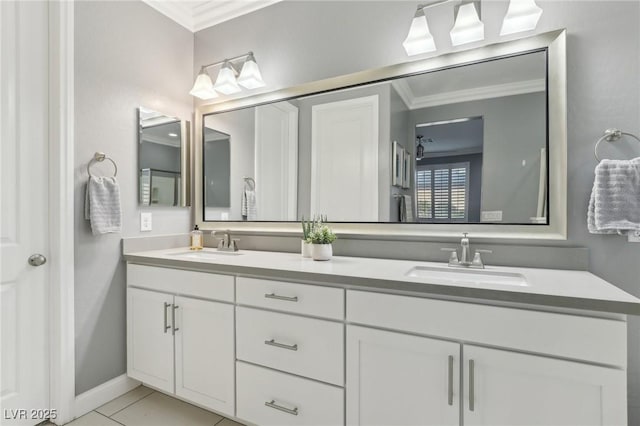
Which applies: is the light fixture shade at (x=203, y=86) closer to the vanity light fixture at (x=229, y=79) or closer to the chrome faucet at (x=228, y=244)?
the vanity light fixture at (x=229, y=79)

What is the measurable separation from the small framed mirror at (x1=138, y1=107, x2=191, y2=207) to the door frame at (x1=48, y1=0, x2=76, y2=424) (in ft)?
1.39

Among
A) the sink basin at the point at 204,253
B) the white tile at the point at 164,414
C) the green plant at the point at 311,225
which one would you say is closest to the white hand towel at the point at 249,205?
the sink basin at the point at 204,253

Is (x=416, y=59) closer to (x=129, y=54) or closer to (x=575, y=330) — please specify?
(x=575, y=330)

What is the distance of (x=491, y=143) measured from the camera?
1572mm

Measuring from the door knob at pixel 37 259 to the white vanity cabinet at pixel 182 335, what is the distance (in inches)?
16.4

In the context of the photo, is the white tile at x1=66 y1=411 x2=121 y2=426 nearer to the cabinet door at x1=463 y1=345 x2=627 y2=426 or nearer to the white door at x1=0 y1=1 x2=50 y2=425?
the white door at x1=0 y1=1 x2=50 y2=425

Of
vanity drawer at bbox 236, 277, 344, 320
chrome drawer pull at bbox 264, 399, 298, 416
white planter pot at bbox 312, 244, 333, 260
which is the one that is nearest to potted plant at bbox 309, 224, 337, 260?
white planter pot at bbox 312, 244, 333, 260

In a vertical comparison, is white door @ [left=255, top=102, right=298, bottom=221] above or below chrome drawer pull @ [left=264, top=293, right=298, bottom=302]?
above

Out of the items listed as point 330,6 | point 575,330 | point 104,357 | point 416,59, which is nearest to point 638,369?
point 575,330

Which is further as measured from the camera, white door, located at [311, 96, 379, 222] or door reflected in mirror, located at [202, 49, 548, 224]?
white door, located at [311, 96, 379, 222]

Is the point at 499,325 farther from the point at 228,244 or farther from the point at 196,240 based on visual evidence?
the point at 196,240

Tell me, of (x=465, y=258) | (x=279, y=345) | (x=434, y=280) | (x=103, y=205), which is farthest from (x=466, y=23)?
(x=103, y=205)

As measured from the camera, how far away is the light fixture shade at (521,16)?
1430 millimetres

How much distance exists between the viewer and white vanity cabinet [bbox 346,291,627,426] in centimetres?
96
